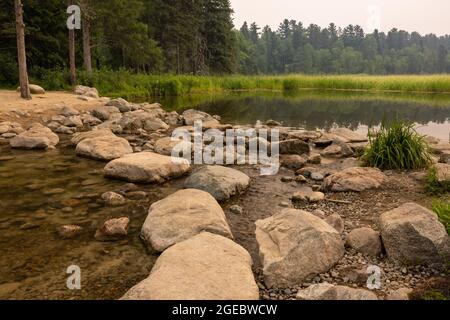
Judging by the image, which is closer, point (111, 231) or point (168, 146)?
point (111, 231)

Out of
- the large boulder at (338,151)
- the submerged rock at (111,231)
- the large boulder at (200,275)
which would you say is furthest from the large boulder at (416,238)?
the large boulder at (338,151)

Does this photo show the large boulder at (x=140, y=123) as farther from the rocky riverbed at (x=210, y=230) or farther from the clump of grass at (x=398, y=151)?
the clump of grass at (x=398, y=151)

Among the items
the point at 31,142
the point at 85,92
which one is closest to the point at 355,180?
the point at 31,142

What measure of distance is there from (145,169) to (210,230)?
109 inches

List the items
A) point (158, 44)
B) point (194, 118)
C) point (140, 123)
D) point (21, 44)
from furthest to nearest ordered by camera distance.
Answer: point (158, 44) < point (21, 44) < point (194, 118) < point (140, 123)

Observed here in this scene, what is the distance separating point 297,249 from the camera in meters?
3.92

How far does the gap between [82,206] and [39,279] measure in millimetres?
A: 2025

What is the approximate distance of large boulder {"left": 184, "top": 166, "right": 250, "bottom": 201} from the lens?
20.2ft

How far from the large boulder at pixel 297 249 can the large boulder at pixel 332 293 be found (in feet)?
0.83

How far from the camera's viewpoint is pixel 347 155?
31.2ft

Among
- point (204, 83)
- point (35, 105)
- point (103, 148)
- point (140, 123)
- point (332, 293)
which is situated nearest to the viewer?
point (332, 293)

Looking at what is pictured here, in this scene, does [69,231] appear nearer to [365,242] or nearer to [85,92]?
[365,242]

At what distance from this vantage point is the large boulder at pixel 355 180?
6555mm
